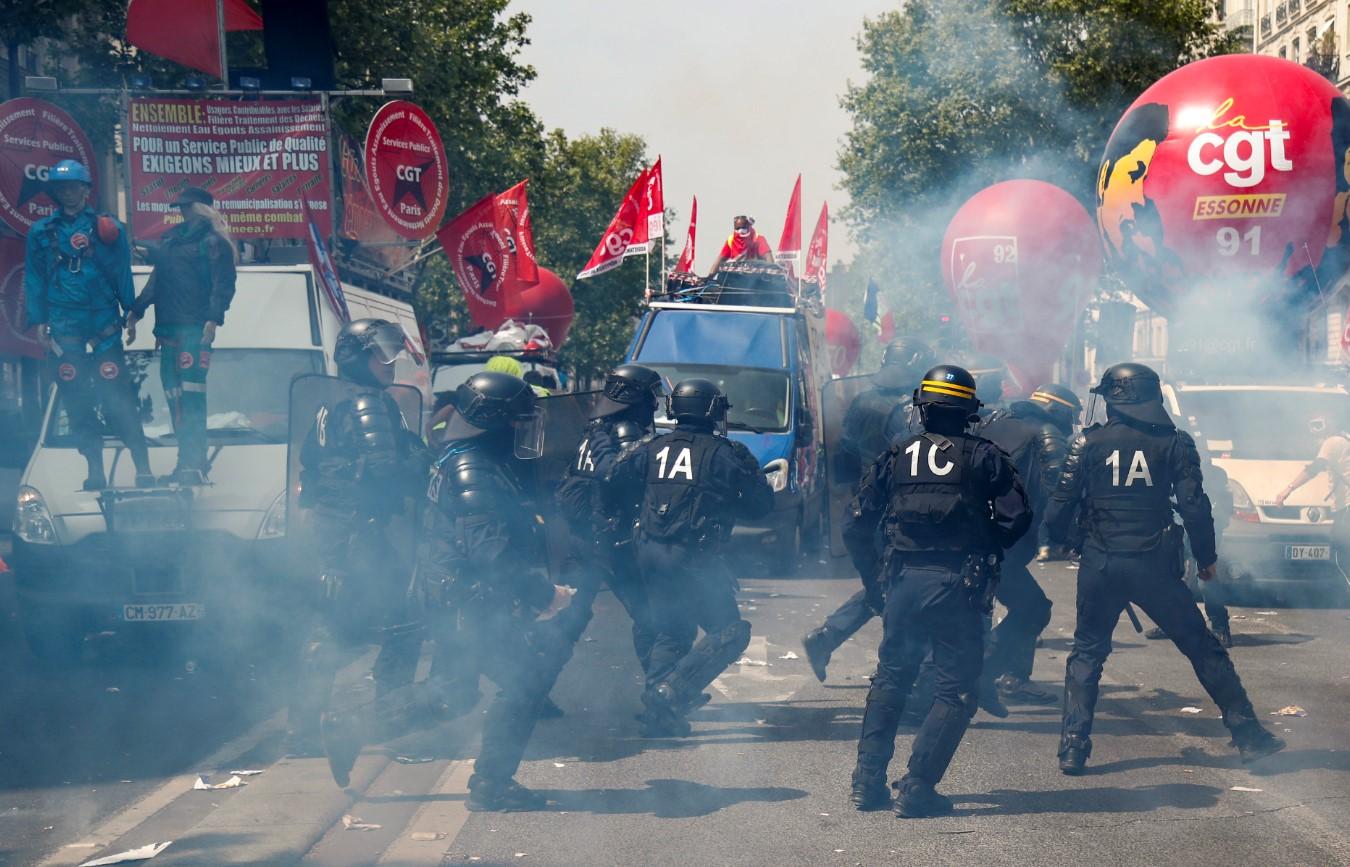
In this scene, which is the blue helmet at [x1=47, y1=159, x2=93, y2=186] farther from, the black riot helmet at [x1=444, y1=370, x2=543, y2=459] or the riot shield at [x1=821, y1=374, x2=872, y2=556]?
the riot shield at [x1=821, y1=374, x2=872, y2=556]

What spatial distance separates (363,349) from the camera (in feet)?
22.9

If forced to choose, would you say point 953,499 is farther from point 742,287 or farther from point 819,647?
point 742,287

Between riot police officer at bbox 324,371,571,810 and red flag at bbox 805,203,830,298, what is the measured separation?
2158 centimetres

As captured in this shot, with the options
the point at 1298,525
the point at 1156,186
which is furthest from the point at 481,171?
the point at 1298,525

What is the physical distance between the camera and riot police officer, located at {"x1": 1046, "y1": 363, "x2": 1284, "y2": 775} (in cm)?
705

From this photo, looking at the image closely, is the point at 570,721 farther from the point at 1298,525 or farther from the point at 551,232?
the point at 551,232

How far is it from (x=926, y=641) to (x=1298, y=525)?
24.1ft

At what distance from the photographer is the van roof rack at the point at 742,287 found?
1809cm

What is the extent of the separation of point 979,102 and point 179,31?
27294 mm

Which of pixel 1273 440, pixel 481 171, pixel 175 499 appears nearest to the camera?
pixel 175 499

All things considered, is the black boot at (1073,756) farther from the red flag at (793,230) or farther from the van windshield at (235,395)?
the red flag at (793,230)

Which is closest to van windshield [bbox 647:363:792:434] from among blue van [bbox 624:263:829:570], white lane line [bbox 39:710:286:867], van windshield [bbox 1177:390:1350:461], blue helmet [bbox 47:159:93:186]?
blue van [bbox 624:263:829:570]

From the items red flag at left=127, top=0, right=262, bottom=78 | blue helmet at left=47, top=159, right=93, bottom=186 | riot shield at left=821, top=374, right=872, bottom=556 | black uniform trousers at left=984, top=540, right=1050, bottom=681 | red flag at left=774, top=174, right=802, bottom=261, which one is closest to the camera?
black uniform trousers at left=984, top=540, right=1050, bottom=681

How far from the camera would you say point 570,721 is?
8.00 m
